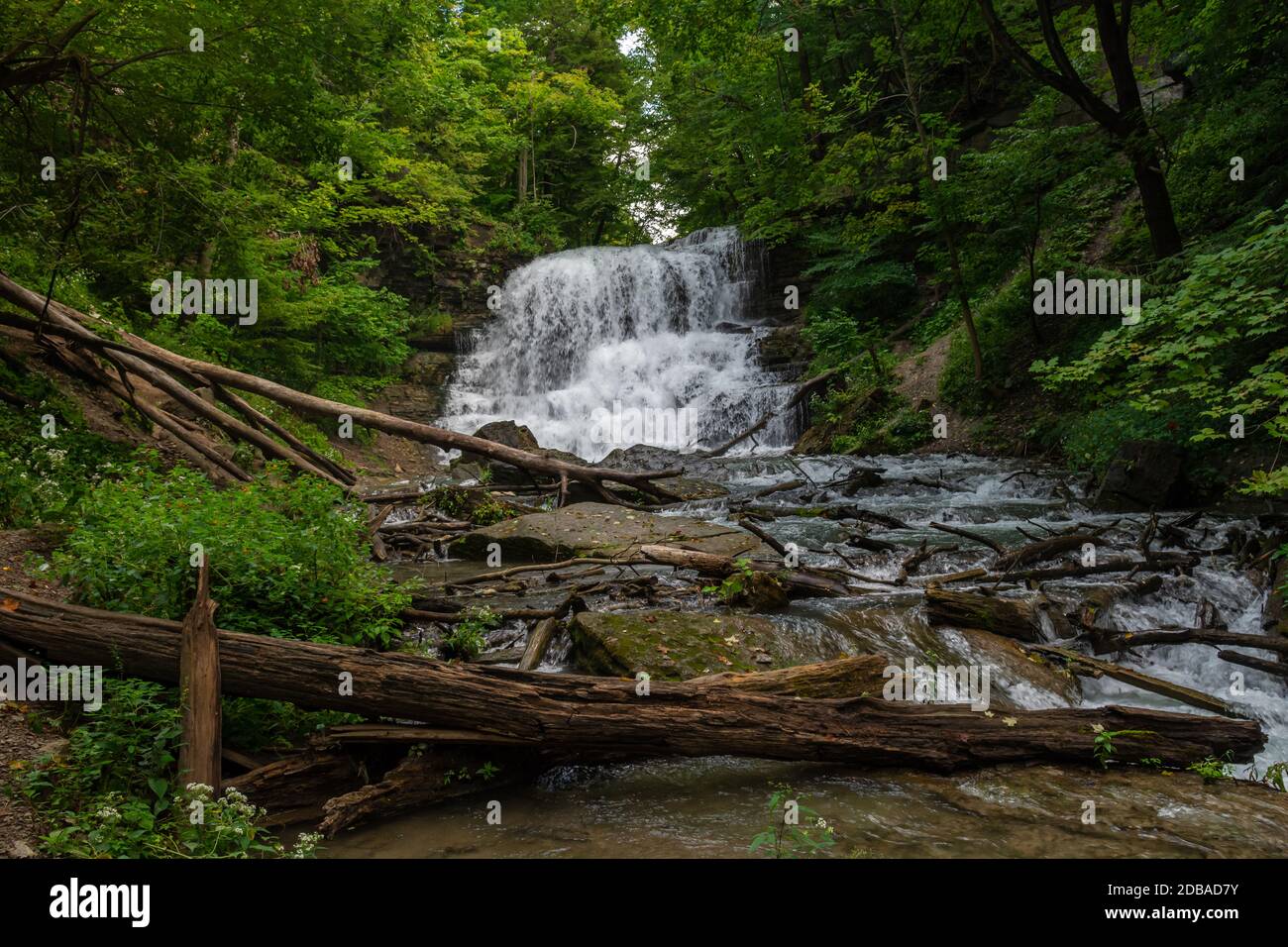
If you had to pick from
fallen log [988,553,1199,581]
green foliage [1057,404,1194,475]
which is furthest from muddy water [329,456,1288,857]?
green foliage [1057,404,1194,475]

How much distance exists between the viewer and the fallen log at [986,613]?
18.9ft

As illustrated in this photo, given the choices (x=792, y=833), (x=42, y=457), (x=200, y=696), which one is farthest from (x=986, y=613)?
(x=42, y=457)

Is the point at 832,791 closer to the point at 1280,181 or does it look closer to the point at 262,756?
the point at 262,756

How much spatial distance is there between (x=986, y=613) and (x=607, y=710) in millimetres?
3653

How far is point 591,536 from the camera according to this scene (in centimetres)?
825

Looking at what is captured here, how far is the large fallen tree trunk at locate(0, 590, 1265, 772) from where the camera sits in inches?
138

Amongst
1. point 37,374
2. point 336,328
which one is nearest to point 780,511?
point 37,374

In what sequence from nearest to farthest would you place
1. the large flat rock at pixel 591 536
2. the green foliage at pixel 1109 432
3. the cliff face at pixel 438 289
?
the large flat rock at pixel 591 536, the green foliage at pixel 1109 432, the cliff face at pixel 438 289

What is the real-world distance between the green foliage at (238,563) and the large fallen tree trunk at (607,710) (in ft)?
1.65

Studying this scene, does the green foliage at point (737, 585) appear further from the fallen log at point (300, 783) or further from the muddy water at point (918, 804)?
the fallen log at point (300, 783)

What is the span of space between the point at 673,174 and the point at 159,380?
26734mm

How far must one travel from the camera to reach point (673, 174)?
102ft

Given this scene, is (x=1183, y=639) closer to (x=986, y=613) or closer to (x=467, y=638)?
(x=986, y=613)

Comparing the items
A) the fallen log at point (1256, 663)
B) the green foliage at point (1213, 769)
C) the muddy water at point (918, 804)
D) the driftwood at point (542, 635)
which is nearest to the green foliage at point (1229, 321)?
the fallen log at point (1256, 663)
